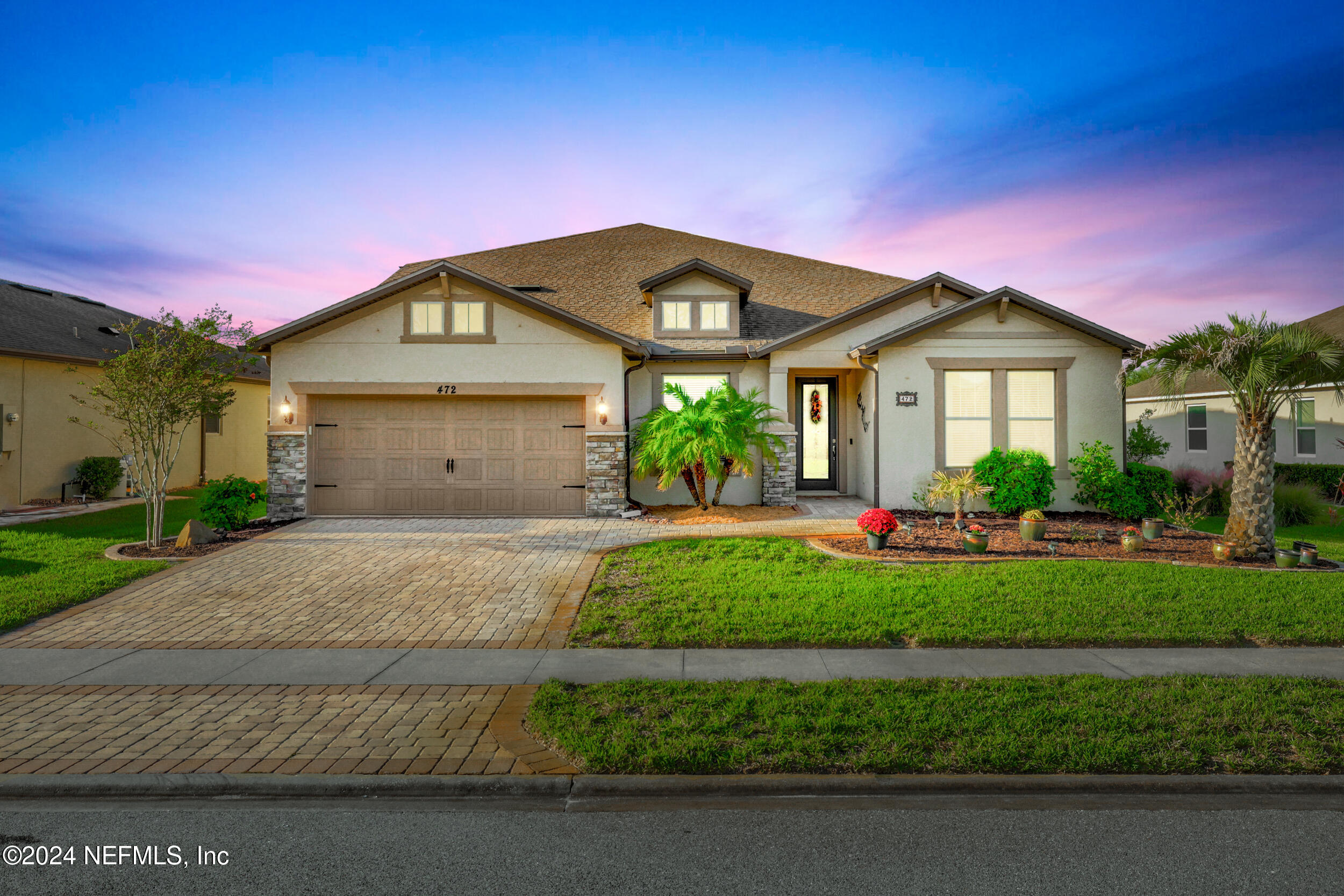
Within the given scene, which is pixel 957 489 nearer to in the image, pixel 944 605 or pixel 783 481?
pixel 783 481

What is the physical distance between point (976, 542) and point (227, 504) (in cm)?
1229

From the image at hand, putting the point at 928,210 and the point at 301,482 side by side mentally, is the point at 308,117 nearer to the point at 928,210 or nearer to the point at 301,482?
the point at 301,482

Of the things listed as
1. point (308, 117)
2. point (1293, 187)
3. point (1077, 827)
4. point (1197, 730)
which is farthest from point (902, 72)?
point (1077, 827)

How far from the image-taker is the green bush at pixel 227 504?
11.1 metres

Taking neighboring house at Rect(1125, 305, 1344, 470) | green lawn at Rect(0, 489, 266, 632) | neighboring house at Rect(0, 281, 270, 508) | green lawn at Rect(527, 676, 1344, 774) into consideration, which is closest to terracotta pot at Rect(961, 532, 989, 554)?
green lawn at Rect(527, 676, 1344, 774)

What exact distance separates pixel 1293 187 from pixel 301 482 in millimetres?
22493

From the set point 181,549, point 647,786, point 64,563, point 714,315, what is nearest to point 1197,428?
point 714,315

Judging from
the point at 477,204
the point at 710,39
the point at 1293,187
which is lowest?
the point at 1293,187

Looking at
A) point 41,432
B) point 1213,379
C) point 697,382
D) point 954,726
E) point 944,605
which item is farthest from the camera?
point 1213,379

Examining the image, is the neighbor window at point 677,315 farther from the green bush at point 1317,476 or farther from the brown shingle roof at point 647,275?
the green bush at point 1317,476

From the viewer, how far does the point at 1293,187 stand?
14.4 meters

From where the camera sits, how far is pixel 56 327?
1797 cm

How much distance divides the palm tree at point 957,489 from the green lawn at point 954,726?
6938mm

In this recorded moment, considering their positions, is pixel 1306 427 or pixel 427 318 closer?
pixel 427 318
